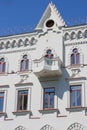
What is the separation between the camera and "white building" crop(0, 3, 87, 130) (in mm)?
31750

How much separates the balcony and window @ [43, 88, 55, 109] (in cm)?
135

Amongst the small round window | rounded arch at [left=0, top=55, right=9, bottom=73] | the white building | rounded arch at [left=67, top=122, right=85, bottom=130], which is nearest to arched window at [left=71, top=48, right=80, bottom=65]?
the white building

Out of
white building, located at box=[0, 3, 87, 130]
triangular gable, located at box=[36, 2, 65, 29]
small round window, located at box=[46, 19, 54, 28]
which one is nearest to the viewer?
white building, located at box=[0, 3, 87, 130]

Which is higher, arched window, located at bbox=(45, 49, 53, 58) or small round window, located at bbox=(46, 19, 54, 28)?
small round window, located at bbox=(46, 19, 54, 28)

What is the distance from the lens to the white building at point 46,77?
1250 inches

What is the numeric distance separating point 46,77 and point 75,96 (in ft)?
10.2

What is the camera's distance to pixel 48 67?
32.6 m

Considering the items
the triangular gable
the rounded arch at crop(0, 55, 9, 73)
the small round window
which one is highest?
the triangular gable

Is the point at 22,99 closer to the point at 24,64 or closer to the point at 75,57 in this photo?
the point at 24,64

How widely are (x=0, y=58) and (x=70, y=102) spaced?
8412 millimetres

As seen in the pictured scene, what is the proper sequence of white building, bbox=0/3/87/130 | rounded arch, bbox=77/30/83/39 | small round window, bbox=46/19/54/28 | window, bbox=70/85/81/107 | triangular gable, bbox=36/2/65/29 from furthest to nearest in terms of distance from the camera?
small round window, bbox=46/19/54/28 < triangular gable, bbox=36/2/65/29 < rounded arch, bbox=77/30/83/39 < window, bbox=70/85/81/107 < white building, bbox=0/3/87/130

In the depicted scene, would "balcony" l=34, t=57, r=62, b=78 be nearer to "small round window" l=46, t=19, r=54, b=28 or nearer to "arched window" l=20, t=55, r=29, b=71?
"arched window" l=20, t=55, r=29, b=71

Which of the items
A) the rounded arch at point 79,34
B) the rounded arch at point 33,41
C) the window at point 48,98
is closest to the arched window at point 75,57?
the rounded arch at point 79,34

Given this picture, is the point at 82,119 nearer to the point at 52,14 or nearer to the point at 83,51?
the point at 83,51
